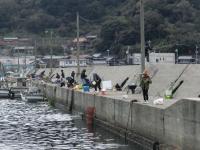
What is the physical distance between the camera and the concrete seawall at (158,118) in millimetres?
23203

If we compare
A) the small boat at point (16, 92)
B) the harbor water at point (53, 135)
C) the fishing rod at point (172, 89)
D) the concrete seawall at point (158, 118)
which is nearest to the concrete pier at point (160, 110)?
the concrete seawall at point (158, 118)

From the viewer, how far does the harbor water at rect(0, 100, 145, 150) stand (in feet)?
102

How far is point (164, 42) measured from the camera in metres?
113

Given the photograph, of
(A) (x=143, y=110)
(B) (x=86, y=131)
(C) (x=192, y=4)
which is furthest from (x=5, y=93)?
(C) (x=192, y=4)

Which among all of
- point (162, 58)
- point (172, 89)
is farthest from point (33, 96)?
point (172, 89)

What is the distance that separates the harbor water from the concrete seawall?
42.0 inches

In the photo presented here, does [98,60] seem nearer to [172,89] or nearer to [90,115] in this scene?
[90,115]

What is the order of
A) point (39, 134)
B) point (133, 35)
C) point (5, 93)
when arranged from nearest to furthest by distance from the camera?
1. point (39, 134)
2. point (5, 93)
3. point (133, 35)

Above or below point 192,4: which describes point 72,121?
below

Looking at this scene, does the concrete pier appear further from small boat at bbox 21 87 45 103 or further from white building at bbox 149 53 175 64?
small boat at bbox 21 87 45 103

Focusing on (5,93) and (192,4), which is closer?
(5,93)

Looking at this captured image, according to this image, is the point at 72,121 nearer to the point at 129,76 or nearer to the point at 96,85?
the point at 96,85

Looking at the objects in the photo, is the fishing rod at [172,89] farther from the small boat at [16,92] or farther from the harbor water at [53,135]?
Result: the small boat at [16,92]

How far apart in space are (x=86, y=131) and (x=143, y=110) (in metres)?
8.75
